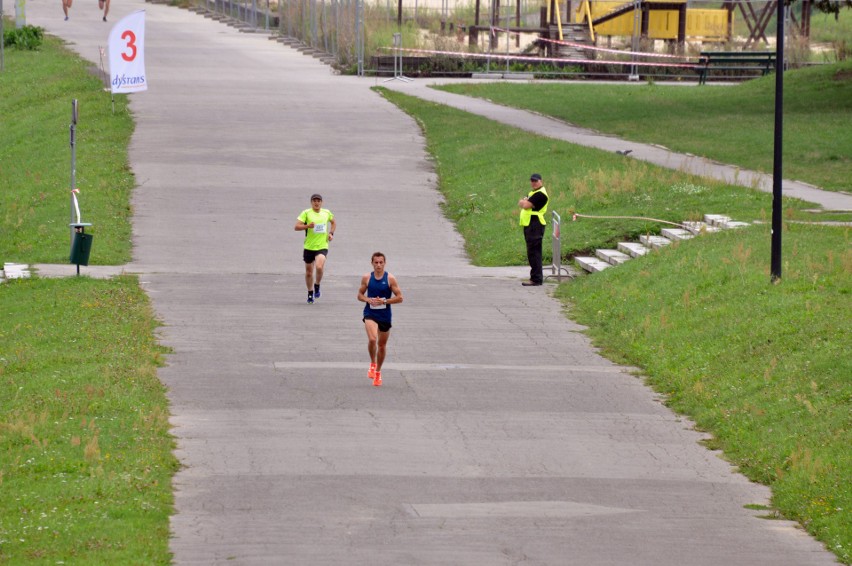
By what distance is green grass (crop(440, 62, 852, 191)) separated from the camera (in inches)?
1288

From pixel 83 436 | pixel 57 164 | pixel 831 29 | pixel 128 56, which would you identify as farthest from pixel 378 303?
pixel 831 29

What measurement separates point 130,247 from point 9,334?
7247 mm

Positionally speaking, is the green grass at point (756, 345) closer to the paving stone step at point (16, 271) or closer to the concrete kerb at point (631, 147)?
the concrete kerb at point (631, 147)

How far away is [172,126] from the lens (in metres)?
38.1

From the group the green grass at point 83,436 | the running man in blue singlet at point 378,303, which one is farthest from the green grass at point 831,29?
the running man in blue singlet at point 378,303

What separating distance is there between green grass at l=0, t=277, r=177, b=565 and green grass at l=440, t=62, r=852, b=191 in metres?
16.7

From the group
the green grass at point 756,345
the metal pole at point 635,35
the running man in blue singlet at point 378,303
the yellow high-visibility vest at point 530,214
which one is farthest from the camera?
the metal pole at point 635,35

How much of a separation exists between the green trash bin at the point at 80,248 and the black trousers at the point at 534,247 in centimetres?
699

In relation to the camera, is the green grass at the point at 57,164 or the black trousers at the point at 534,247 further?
the green grass at the point at 57,164

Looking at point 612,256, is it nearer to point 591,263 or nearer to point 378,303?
point 591,263

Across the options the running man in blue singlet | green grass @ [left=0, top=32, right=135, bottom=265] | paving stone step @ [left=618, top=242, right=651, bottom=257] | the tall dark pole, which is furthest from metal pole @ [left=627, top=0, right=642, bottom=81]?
the running man in blue singlet

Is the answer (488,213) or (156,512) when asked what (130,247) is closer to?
(488,213)

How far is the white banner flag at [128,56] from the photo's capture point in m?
30.0

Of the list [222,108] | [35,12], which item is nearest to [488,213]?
[222,108]
